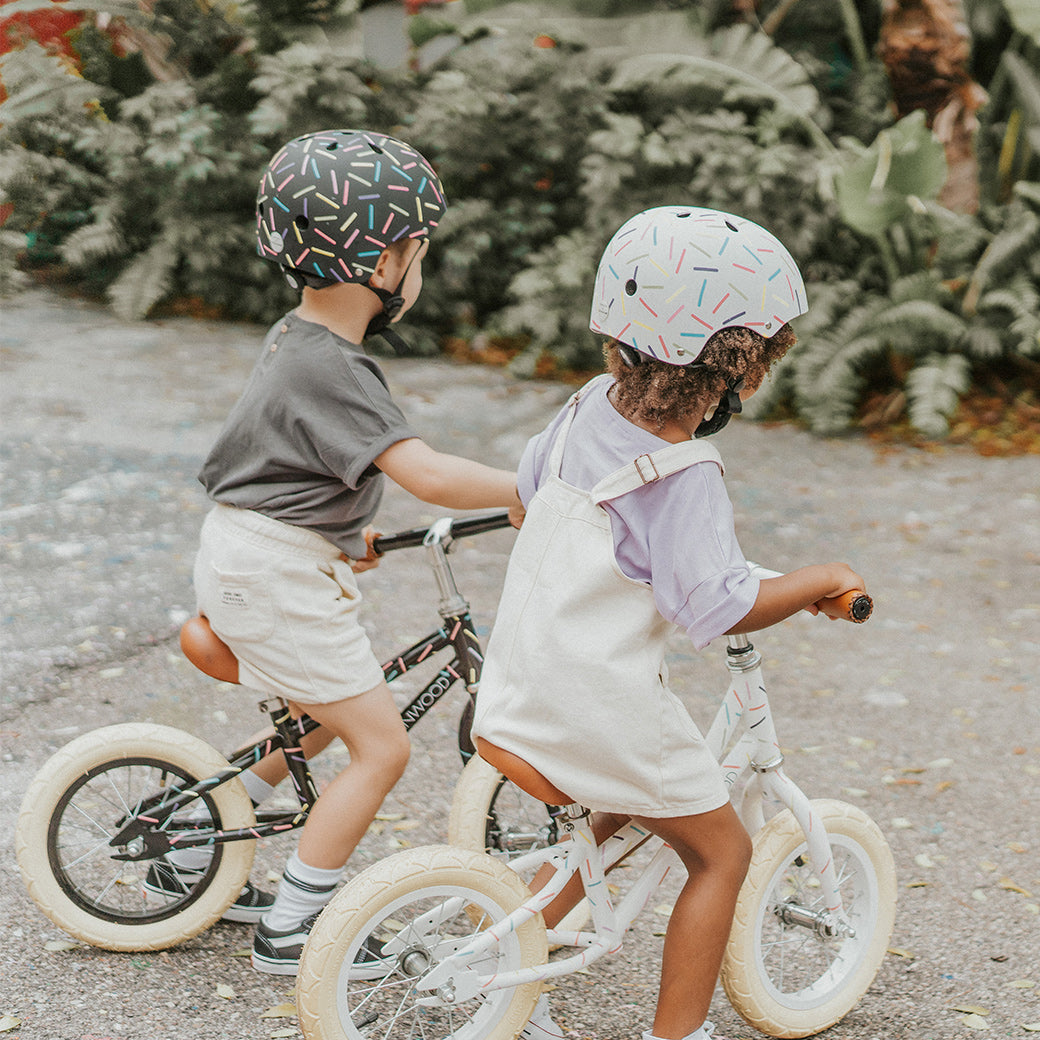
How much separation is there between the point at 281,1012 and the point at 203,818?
1.49ft

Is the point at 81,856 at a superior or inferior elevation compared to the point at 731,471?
superior

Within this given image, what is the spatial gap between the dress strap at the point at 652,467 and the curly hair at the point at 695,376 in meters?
0.08

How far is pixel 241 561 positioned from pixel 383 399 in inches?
17.9

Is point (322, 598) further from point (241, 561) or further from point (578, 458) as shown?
point (578, 458)

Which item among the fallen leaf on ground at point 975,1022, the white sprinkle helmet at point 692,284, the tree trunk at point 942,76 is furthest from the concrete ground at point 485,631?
the tree trunk at point 942,76

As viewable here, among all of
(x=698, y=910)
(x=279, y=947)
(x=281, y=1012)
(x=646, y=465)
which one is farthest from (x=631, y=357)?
(x=281, y=1012)

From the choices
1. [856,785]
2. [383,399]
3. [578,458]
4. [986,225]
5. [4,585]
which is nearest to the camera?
[578,458]

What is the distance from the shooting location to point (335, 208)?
8.04 ft

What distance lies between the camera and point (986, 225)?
8.09m

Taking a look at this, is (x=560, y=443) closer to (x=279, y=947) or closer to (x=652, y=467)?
(x=652, y=467)

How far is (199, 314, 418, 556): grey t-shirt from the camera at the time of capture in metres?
2.43

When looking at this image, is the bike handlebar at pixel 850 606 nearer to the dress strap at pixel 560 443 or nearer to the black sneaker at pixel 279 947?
the dress strap at pixel 560 443

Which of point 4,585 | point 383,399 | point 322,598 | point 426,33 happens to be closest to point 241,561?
point 322,598

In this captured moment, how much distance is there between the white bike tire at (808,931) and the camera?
8.18ft
